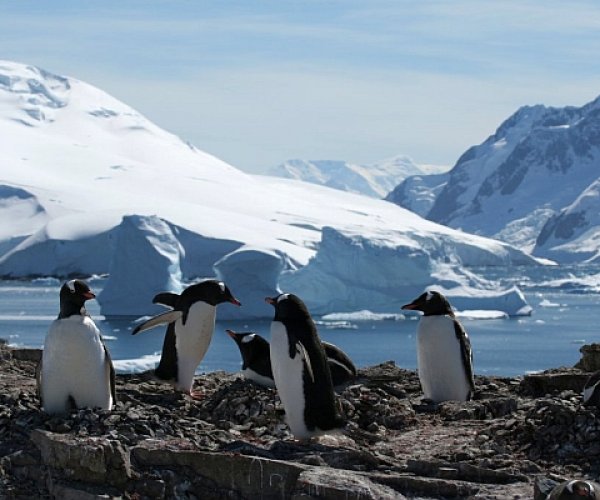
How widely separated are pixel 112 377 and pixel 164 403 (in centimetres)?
72

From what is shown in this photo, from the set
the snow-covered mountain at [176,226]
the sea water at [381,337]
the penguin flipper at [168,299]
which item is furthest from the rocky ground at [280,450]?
the snow-covered mountain at [176,226]

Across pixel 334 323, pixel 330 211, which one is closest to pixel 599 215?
pixel 330 211

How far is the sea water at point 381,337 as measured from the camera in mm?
38091

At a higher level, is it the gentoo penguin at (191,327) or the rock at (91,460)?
the gentoo penguin at (191,327)

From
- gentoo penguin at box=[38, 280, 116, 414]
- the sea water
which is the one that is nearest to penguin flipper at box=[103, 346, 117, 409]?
gentoo penguin at box=[38, 280, 116, 414]

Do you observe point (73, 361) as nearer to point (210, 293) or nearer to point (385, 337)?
point (210, 293)

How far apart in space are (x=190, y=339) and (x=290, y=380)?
2.04 meters

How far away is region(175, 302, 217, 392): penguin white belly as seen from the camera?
28.6 ft

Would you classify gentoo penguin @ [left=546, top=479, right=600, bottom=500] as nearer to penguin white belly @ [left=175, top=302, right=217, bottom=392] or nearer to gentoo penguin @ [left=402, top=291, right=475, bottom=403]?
gentoo penguin @ [left=402, top=291, right=475, bottom=403]

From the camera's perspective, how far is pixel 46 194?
105 meters

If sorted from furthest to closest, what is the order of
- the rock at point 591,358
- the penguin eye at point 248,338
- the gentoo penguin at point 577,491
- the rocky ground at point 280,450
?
the rock at point 591,358 < the penguin eye at point 248,338 < the rocky ground at point 280,450 < the gentoo penguin at point 577,491

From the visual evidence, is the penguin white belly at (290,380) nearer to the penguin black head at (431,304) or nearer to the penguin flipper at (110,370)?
the penguin flipper at (110,370)

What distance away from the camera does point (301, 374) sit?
22.3 feet

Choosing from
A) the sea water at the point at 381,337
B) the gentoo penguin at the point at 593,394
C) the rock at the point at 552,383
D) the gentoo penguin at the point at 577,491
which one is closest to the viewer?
the gentoo penguin at the point at 577,491
